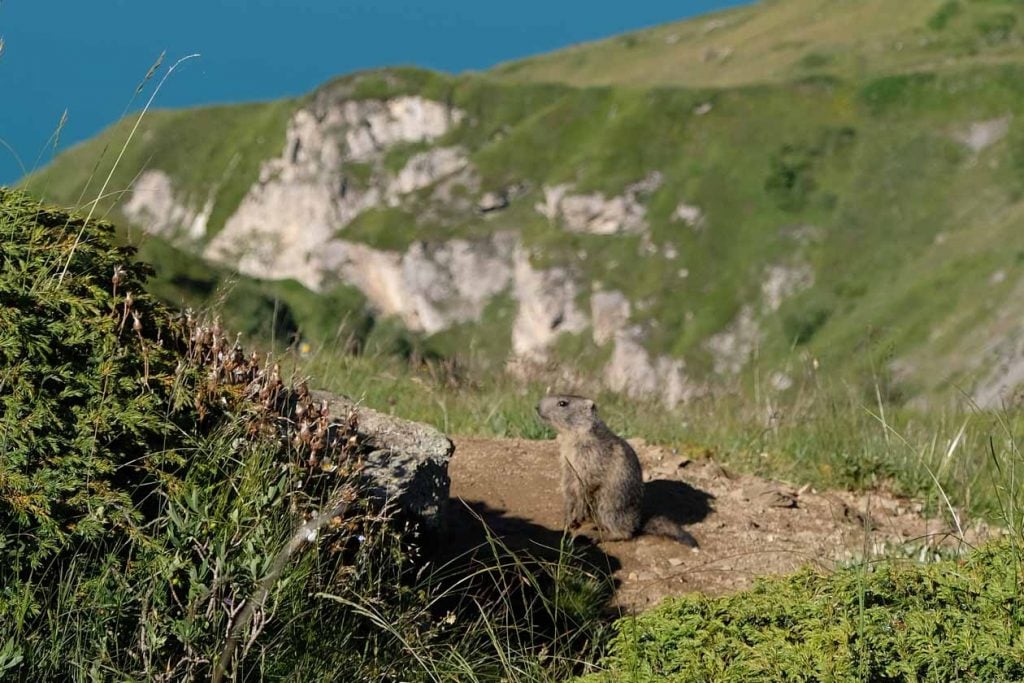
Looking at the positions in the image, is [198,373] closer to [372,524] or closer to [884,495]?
[372,524]

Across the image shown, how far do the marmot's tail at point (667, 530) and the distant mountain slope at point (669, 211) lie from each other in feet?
197

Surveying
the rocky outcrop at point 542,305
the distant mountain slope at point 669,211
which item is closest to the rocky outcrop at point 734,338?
the distant mountain slope at point 669,211

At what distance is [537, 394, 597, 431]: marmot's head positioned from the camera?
24.5 feet

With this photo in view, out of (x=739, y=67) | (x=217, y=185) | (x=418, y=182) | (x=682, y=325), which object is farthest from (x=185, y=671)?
(x=217, y=185)

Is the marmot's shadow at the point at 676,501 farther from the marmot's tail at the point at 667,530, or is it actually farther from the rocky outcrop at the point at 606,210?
the rocky outcrop at the point at 606,210

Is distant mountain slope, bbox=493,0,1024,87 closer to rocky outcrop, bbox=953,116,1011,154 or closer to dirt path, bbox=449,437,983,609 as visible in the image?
rocky outcrop, bbox=953,116,1011,154

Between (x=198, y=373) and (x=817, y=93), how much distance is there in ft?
379

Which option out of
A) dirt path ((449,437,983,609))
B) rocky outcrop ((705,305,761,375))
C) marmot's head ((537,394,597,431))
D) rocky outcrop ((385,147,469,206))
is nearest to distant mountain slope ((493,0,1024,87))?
rocky outcrop ((385,147,469,206))

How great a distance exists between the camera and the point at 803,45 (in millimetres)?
129125

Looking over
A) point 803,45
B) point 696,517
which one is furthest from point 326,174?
point 696,517

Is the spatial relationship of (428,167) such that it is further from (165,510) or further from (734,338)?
(165,510)

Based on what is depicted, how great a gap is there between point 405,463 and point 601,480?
186 centimetres

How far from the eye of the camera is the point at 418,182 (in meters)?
148

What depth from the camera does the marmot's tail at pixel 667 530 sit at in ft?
23.0
